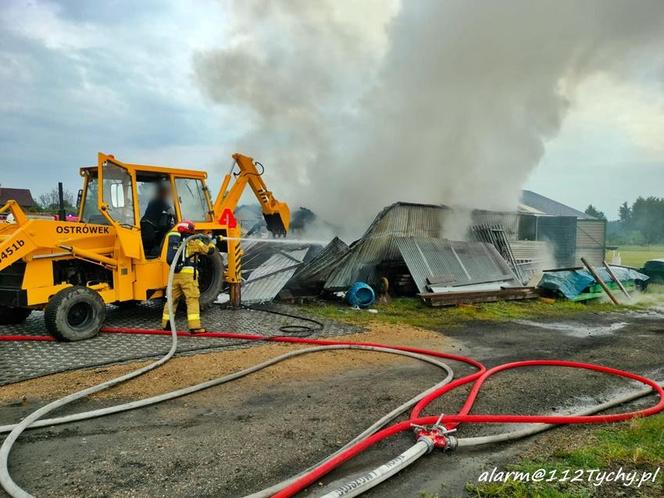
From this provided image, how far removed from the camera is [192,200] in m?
7.83

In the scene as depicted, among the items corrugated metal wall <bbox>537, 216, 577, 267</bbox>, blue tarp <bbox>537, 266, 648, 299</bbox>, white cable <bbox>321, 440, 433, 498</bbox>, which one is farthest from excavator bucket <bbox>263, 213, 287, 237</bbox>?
corrugated metal wall <bbox>537, 216, 577, 267</bbox>

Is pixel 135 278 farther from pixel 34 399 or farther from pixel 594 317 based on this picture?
pixel 594 317

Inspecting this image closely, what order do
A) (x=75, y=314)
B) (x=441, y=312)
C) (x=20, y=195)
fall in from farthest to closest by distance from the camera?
(x=20, y=195) → (x=441, y=312) → (x=75, y=314)

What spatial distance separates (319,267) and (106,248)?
454 centimetres

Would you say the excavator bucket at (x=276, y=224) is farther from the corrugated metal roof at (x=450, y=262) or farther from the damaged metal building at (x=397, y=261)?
the corrugated metal roof at (x=450, y=262)

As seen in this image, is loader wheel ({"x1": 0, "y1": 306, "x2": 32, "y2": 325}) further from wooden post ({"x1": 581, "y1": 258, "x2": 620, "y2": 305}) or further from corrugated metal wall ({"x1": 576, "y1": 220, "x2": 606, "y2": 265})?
corrugated metal wall ({"x1": 576, "y1": 220, "x2": 606, "y2": 265})

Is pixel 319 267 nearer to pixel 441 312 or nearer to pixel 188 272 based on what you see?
pixel 441 312

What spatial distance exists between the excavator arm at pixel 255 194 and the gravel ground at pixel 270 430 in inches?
156

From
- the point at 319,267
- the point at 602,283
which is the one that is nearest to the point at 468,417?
the point at 319,267

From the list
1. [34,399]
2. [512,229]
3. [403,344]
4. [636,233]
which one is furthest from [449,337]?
[636,233]

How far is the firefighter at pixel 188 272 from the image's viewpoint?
6.49m

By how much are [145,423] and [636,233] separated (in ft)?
177

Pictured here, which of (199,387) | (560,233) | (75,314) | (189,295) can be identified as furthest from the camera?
(560,233)

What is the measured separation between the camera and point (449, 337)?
272 inches
